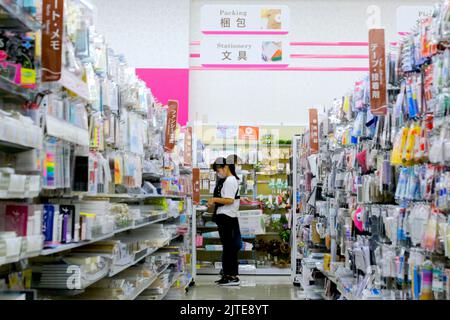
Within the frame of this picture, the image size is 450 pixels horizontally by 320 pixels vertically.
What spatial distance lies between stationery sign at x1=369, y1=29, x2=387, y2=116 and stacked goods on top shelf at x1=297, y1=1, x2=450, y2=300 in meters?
0.07

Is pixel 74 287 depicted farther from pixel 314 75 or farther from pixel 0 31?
pixel 314 75

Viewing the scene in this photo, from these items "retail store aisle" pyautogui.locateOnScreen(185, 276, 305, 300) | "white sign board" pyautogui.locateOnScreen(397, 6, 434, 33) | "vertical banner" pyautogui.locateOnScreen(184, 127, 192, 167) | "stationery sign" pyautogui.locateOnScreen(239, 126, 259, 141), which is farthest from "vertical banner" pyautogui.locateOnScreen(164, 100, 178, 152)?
"white sign board" pyautogui.locateOnScreen(397, 6, 434, 33)

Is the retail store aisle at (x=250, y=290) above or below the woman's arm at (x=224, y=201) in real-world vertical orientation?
below

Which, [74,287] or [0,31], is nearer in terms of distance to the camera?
[0,31]

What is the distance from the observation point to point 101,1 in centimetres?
1189

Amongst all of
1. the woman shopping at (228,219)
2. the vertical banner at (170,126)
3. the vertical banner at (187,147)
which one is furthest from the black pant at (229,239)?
the vertical banner at (170,126)

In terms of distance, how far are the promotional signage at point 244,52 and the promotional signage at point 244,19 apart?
0.16 m

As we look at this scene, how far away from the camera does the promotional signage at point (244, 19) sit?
11.7 m

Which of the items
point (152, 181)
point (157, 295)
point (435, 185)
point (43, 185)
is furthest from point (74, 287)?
point (152, 181)

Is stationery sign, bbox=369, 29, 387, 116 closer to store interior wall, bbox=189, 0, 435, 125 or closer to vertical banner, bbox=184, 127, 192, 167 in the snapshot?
vertical banner, bbox=184, 127, 192, 167

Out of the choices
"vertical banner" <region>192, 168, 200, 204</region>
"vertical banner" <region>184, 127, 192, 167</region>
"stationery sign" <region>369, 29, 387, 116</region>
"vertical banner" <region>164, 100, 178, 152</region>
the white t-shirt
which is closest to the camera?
"stationery sign" <region>369, 29, 387, 116</region>

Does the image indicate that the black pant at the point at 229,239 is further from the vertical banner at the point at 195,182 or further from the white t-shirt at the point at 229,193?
the vertical banner at the point at 195,182

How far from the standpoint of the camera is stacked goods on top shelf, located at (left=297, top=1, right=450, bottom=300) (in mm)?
3328
